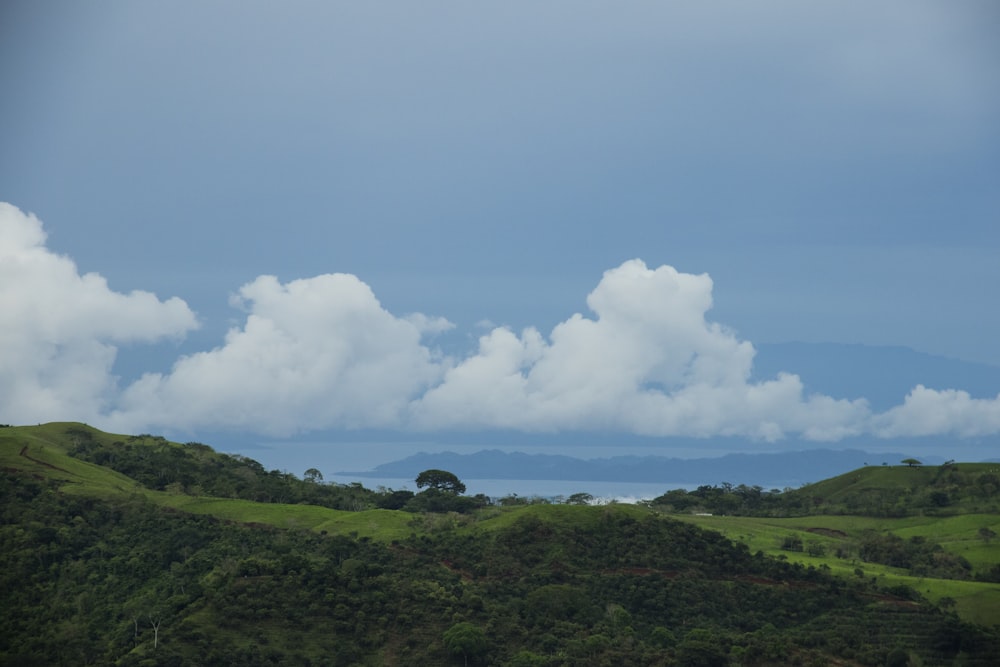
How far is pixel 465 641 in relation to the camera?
8331 cm

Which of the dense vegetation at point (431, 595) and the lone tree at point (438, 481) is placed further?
the lone tree at point (438, 481)

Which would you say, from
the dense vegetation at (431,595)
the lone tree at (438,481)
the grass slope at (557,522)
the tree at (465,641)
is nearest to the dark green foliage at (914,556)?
the dense vegetation at (431,595)

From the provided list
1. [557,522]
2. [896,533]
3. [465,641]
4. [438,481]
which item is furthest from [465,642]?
[896,533]

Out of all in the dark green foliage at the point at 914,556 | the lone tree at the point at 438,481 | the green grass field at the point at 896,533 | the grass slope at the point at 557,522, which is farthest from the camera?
the lone tree at the point at 438,481

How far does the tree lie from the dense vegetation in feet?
0.49

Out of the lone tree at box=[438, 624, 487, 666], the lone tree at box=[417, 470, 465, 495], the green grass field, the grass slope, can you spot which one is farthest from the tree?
the lone tree at box=[417, 470, 465, 495]

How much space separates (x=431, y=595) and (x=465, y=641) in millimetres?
9736

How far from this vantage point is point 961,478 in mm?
172250

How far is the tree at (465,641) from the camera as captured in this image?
8331 centimetres

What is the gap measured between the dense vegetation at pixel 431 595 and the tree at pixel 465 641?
0.49ft

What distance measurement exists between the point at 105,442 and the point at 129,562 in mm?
68775

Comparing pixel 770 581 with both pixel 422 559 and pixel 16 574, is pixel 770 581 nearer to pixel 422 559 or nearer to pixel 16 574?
pixel 422 559

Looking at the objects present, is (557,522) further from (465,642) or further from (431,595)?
(465,642)

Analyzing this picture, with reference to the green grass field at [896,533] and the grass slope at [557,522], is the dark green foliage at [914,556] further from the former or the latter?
the grass slope at [557,522]
